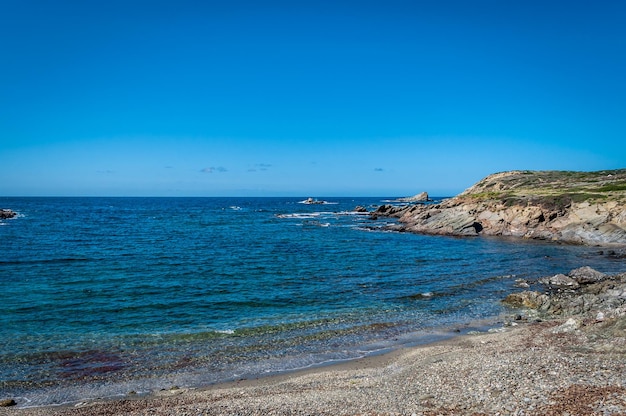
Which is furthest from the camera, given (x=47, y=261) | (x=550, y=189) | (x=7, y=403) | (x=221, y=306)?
(x=550, y=189)

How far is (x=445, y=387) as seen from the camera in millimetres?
14484

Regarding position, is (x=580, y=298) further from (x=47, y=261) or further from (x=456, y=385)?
(x=47, y=261)

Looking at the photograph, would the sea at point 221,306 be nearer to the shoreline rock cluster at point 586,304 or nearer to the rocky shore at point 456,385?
the rocky shore at point 456,385

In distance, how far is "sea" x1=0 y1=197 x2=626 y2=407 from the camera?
18.7 metres

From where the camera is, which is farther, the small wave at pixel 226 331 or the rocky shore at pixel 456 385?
the small wave at pixel 226 331

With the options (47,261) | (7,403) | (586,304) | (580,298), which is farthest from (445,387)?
(47,261)

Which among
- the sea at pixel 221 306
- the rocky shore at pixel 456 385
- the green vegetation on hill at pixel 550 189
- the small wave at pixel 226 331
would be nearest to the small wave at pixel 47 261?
the sea at pixel 221 306

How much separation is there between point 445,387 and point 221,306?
1727cm

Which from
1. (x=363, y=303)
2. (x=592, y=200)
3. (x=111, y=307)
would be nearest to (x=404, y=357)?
(x=363, y=303)

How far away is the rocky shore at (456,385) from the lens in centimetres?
1252

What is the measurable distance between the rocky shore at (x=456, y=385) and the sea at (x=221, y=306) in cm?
147

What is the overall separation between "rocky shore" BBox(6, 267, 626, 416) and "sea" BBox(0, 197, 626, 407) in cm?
147

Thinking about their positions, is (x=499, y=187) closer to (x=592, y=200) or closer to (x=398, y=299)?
(x=592, y=200)

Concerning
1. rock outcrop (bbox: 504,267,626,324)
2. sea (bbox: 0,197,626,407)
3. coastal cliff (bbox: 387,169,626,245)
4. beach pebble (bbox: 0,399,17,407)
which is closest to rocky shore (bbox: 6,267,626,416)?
beach pebble (bbox: 0,399,17,407)
